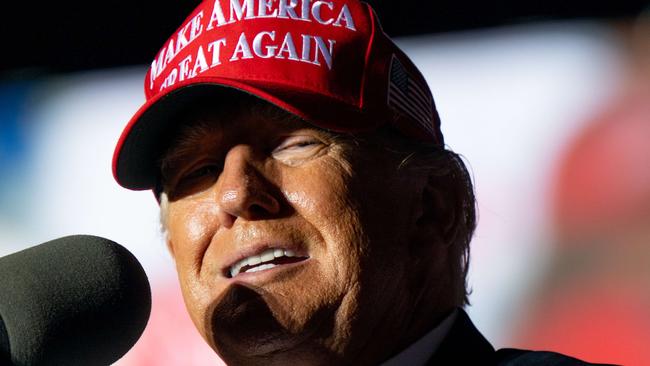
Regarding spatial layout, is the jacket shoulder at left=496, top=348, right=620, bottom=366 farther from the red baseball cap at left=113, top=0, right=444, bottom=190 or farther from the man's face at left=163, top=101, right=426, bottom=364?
the red baseball cap at left=113, top=0, right=444, bottom=190

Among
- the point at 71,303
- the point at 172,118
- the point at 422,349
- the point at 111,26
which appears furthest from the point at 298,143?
the point at 111,26

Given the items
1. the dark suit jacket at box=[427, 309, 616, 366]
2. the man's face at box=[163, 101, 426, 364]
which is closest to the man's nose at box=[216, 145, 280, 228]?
the man's face at box=[163, 101, 426, 364]

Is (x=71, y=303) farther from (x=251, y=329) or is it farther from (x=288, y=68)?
(x=288, y=68)

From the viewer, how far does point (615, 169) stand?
71.4 inches

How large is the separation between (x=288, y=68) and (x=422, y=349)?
1.27 feet

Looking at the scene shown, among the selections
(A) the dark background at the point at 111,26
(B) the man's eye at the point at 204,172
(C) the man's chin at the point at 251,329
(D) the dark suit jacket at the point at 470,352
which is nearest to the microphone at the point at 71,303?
(C) the man's chin at the point at 251,329

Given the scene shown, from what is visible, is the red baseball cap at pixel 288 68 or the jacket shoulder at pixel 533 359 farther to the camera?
the red baseball cap at pixel 288 68

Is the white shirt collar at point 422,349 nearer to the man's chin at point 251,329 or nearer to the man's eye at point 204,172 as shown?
the man's chin at point 251,329

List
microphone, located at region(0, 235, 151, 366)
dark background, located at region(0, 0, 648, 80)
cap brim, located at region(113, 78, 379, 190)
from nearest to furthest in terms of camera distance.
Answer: microphone, located at region(0, 235, 151, 366) → cap brim, located at region(113, 78, 379, 190) → dark background, located at region(0, 0, 648, 80)

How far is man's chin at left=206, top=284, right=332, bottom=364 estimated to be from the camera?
3.82ft

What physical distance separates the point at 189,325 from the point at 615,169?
2.93 ft

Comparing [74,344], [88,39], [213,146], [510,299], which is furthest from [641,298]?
[88,39]

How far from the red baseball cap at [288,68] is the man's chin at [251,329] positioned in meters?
0.23

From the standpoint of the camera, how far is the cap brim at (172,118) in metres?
1.22
